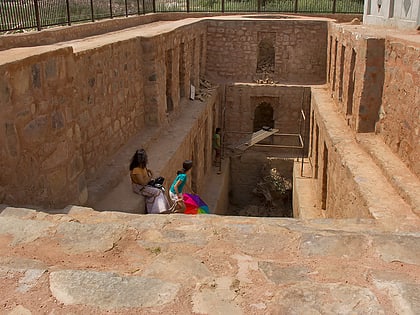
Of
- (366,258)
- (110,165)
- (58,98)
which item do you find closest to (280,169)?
(110,165)

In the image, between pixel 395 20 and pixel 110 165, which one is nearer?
pixel 110 165

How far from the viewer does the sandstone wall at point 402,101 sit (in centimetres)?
645

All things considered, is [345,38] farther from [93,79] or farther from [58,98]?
[58,98]

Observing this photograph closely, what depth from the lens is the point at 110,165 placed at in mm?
7707

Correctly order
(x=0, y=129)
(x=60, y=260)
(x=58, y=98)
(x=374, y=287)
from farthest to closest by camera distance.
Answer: (x=58, y=98), (x=0, y=129), (x=60, y=260), (x=374, y=287)

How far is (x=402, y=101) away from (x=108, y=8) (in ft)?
39.3

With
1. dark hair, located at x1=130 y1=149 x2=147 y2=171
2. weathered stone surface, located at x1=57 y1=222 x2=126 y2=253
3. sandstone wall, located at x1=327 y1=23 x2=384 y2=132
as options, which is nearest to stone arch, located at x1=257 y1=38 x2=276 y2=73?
sandstone wall, located at x1=327 y1=23 x2=384 y2=132

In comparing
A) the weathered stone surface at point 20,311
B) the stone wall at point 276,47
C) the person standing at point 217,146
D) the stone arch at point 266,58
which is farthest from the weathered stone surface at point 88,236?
the stone arch at point 266,58

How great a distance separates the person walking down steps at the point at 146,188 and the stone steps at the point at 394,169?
10.4ft

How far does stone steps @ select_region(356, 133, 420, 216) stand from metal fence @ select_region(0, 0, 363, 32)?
24.1ft

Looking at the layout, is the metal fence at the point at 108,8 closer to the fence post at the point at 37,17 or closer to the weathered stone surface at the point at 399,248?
the fence post at the point at 37,17

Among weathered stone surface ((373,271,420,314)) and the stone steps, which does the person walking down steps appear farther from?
weathered stone surface ((373,271,420,314))

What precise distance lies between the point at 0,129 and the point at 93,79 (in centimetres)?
341

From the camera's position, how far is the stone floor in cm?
239
